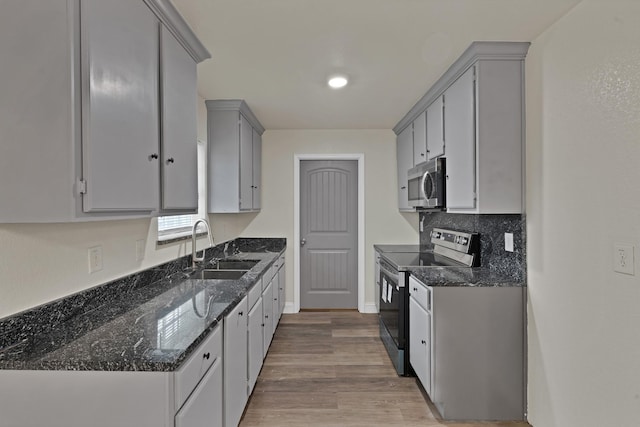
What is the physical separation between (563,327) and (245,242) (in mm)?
3432

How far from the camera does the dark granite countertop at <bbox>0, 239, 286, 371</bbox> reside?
116cm

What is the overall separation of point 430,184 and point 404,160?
3.89ft

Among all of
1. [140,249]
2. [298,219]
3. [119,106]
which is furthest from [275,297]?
[119,106]

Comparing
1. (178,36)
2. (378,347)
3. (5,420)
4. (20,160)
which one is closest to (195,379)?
(5,420)

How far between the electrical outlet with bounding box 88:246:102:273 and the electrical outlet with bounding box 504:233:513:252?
96.8 inches

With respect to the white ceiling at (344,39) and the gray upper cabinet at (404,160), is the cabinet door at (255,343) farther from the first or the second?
the gray upper cabinet at (404,160)

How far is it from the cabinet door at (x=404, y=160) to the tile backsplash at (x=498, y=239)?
0.86m

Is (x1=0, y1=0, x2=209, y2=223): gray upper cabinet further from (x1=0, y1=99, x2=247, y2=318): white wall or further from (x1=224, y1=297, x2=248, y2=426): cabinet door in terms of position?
(x1=224, y1=297, x2=248, y2=426): cabinet door

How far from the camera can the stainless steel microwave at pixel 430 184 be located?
2.80m

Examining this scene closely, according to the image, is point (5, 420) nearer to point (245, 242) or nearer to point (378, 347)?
point (378, 347)

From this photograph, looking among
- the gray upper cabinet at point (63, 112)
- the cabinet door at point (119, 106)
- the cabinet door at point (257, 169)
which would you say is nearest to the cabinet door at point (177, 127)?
the cabinet door at point (119, 106)

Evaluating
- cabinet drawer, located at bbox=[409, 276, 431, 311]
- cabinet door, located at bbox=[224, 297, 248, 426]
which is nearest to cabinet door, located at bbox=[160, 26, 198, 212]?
cabinet door, located at bbox=[224, 297, 248, 426]

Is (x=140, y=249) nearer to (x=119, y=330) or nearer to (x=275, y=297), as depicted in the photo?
(x=119, y=330)

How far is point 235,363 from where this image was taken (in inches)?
78.0
